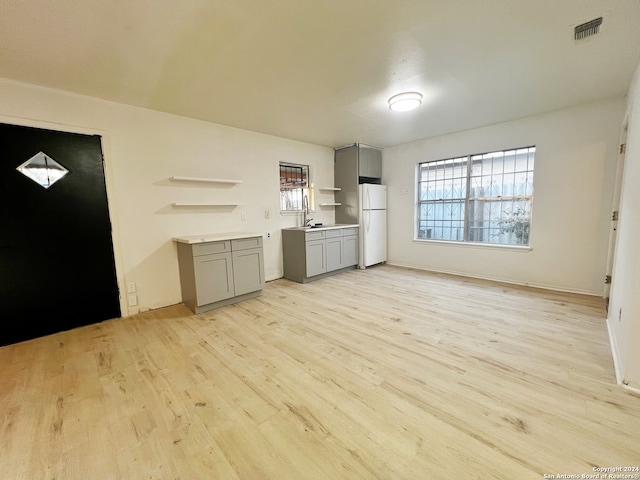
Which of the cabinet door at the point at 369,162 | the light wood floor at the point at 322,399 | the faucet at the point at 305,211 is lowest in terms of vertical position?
the light wood floor at the point at 322,399

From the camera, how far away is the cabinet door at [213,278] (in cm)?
316

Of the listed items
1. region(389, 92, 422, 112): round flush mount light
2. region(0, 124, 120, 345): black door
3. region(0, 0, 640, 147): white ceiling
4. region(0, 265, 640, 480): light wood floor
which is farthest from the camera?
region(389, 92, 422, 112): round flush mount light

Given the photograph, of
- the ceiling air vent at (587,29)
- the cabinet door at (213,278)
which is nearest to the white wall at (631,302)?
the ceiling air vent at (587,29)

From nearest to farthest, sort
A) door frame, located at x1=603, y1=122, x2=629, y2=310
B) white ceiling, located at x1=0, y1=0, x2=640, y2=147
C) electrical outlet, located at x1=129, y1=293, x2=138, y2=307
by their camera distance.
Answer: white ceiling, located at x1=0, y1=0, x2=640, y2=147 → door frame, located at x1=603, y1=122, x2=629, y2=310 → electrical outlet, located at x1=129, y1=293, x2=138, y2=307

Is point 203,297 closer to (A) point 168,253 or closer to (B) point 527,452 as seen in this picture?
(A) point 168,253

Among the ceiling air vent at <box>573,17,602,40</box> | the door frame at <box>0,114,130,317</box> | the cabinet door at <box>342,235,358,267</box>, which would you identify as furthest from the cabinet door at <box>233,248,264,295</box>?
the ceiling air vent at <box>573,17,602,40</box>

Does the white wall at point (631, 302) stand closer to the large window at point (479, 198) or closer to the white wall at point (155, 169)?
the large window at point (479, 198)

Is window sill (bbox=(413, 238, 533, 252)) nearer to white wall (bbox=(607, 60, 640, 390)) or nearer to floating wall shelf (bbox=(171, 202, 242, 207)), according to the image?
white wall (bbox=(607, 60, 640, 390))

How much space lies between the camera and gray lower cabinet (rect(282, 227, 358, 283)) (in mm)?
4395

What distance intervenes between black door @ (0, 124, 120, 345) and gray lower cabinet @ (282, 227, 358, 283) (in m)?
2.45

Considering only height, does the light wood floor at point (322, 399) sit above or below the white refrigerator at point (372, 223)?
below

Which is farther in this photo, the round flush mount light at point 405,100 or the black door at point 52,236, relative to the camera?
the round flush mount light at point 405,100

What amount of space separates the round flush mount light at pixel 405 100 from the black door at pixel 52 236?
11.2 feet

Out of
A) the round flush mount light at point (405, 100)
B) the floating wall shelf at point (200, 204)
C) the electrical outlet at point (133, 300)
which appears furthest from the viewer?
the floating wall shelf at point (200, 204)
